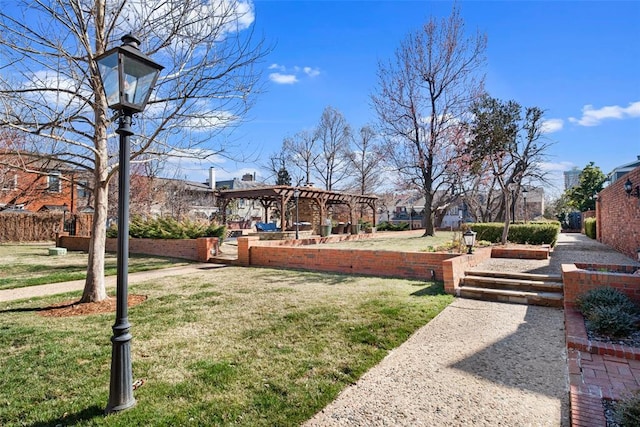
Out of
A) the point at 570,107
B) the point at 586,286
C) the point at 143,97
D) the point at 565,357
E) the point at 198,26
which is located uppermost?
the point at 570,107

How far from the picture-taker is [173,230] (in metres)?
13.7

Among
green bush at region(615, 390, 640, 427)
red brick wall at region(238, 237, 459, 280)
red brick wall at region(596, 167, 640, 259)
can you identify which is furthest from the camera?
red brick wall at region(596, 167, 640, 259)

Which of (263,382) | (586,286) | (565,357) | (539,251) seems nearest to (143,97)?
(263,382)

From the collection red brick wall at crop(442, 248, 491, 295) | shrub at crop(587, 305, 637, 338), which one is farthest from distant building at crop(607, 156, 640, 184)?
shrub at crop(587, 305, 637, 338)

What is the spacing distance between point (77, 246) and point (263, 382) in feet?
57.3

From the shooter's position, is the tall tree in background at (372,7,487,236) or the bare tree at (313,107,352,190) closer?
the tall tree in background at (372,7,487,236)

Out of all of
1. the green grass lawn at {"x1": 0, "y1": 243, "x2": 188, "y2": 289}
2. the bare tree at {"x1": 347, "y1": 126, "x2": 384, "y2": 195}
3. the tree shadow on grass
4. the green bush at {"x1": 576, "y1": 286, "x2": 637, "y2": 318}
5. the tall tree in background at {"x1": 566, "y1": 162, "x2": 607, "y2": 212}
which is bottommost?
the tree shadow on grass

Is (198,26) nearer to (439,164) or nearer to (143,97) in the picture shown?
(143,97)

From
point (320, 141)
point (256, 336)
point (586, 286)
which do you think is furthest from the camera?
point (320, 141)

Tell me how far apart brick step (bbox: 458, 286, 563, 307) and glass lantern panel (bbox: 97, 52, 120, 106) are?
6182 millimetres

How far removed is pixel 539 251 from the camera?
9789 millimetres

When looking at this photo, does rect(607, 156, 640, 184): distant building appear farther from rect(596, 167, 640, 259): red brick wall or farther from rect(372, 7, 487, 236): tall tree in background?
rect(372, 7, 487, 236): tall tree in background

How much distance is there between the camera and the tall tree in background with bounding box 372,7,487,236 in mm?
17828

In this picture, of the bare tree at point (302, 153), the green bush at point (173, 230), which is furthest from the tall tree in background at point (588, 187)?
the green bush at point (173, 230)
